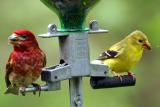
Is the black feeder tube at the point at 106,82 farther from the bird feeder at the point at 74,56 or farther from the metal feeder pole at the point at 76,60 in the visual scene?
the metal feeder pole at the point at 76,60

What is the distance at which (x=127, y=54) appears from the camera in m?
10.4

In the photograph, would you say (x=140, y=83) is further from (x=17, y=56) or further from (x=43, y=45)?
(x=17, y=56)

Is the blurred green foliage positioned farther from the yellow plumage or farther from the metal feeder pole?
the metal feeder pole

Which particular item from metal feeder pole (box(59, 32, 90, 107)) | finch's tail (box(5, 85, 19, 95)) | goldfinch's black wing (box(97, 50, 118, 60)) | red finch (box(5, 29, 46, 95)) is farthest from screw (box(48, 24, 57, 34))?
goldfinch's black wing (box(97, 50, 118, 60))

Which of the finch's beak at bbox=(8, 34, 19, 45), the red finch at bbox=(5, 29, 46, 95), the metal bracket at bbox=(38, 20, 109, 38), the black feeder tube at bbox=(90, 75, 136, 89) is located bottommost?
the black feeder tube at bbox=(90, 75, 136, 89)

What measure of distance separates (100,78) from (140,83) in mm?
3800

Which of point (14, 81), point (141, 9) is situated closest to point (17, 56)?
point (14, 81)

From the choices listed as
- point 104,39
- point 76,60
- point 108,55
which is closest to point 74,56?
point 76,60

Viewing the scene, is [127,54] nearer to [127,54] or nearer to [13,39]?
[127,54]

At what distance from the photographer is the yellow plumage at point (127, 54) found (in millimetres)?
10086

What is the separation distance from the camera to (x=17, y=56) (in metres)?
8.96

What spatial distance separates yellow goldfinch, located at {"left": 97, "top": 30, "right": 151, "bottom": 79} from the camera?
10086 millimetres

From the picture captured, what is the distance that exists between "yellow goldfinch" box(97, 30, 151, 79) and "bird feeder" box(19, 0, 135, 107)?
41.4 inches

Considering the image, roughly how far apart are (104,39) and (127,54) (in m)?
1.80
